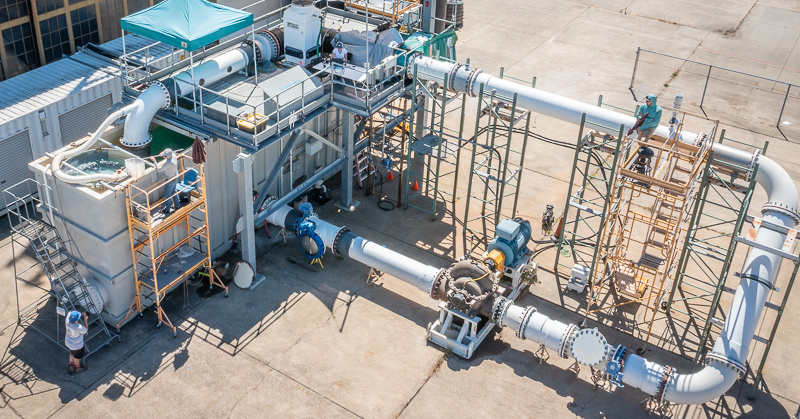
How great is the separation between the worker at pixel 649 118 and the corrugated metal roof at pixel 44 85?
17101mm

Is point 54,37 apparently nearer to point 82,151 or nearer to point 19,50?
point 19,50

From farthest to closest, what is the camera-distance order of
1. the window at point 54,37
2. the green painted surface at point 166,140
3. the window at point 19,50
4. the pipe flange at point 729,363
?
the window at point 54,37
the window at point 19,50
the green painted surface at point 166,140
the pipe flange at point 729,363

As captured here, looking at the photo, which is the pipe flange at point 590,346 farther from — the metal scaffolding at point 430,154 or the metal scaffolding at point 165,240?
the metal scaffolding at point 165,240

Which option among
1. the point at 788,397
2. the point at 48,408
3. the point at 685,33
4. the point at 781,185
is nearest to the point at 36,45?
the point at 48,408

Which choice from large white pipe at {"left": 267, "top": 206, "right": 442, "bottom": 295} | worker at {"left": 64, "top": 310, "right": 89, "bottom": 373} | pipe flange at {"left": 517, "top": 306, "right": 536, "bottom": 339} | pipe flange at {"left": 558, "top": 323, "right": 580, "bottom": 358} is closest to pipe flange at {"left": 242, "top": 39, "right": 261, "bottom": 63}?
large white pipe at {"left": 267, "top": 206, "right": 442, "bottom": 295}

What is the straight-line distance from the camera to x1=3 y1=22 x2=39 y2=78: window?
2547cm

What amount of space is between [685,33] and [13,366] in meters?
37.1

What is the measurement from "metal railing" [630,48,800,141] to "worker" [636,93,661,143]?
15.3m

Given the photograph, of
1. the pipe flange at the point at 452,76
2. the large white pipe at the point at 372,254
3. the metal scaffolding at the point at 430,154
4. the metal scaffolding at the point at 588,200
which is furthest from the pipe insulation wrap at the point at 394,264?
the pipe flange at the point at 452,76

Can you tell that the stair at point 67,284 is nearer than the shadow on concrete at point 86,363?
No

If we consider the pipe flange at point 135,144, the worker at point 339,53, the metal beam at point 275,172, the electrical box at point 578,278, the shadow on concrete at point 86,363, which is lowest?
the shadow on concrete at point 86,363

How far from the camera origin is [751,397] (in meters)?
19.9

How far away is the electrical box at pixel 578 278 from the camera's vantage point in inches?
905

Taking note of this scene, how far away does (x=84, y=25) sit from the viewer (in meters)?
27.9
